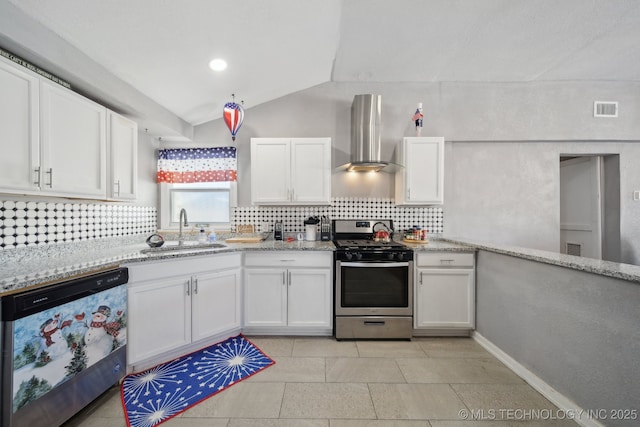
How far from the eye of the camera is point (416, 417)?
142 cm

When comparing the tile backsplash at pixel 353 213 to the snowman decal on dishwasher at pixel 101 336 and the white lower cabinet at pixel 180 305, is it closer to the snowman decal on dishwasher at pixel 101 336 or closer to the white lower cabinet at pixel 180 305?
the white lower cabinet at pixel 180 305

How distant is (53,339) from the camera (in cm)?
126

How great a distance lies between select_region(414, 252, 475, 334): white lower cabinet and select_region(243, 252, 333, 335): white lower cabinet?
948 mm

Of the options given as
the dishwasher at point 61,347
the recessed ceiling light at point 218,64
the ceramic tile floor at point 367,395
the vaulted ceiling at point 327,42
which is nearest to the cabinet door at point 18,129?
the vaulted ceiling at point 327,42

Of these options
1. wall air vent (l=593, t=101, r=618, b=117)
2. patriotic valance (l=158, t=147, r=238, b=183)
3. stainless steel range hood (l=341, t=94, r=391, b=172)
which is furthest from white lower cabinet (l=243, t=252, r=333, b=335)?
wall air vent (l=593, t=101, r=618, b=117)

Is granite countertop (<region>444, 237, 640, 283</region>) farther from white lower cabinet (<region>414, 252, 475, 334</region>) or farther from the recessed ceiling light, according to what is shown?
the recessed ceiling light

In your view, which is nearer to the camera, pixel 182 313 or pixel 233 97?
pixel 182 313

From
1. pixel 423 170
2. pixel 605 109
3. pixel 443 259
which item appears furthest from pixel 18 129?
pixel 605 109

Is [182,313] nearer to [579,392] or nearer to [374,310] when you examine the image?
[374,310]

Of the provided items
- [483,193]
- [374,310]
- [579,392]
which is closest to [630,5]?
[483,193]

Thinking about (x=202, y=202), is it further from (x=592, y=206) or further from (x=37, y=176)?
(x=592, y=206)

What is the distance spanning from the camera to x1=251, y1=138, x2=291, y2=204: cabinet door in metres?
2.68

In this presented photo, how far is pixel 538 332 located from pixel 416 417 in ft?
3.64

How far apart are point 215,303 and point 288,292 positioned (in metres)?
0.69
